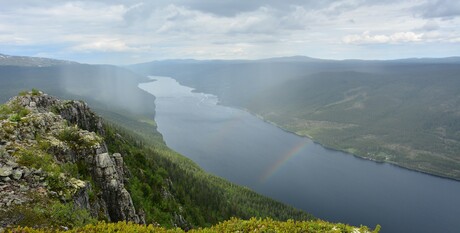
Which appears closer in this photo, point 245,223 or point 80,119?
point 245,223

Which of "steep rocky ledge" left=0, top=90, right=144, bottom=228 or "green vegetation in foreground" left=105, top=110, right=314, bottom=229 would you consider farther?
"green vegetation in foreground" left=105, top=110, right=314, bottom=229

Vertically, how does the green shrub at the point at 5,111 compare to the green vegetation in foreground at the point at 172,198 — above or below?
above

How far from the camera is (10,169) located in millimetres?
23641

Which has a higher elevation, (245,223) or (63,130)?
(63,130)

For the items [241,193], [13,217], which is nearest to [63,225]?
[13,217]

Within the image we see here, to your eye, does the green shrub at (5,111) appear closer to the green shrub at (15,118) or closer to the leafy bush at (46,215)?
the green shrub at (15,118)

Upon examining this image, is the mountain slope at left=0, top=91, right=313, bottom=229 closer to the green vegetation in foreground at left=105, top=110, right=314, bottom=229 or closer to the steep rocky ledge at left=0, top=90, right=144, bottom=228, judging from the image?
the steep rocky ledge at left=0, top=90, right=144, bottom=228

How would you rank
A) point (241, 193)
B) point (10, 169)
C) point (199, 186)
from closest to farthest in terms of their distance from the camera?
point (10, 169)
point (199, 186)
point (241, 193)

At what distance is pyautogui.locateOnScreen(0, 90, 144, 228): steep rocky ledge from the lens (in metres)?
22.7

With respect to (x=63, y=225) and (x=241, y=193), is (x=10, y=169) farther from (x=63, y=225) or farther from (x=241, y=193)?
(x=241, y=193)

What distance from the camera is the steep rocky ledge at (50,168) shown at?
22.7 m

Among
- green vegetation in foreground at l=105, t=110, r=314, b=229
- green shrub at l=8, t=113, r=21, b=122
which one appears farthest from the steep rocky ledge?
green vegetation in foreground at l=105, t=110, r=314, b=229

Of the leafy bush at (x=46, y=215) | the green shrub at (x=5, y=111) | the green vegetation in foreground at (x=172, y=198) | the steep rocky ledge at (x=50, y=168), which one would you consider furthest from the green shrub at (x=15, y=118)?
the green vegetation in foreground at (x=172, y=198)

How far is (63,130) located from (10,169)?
47.5 feet
